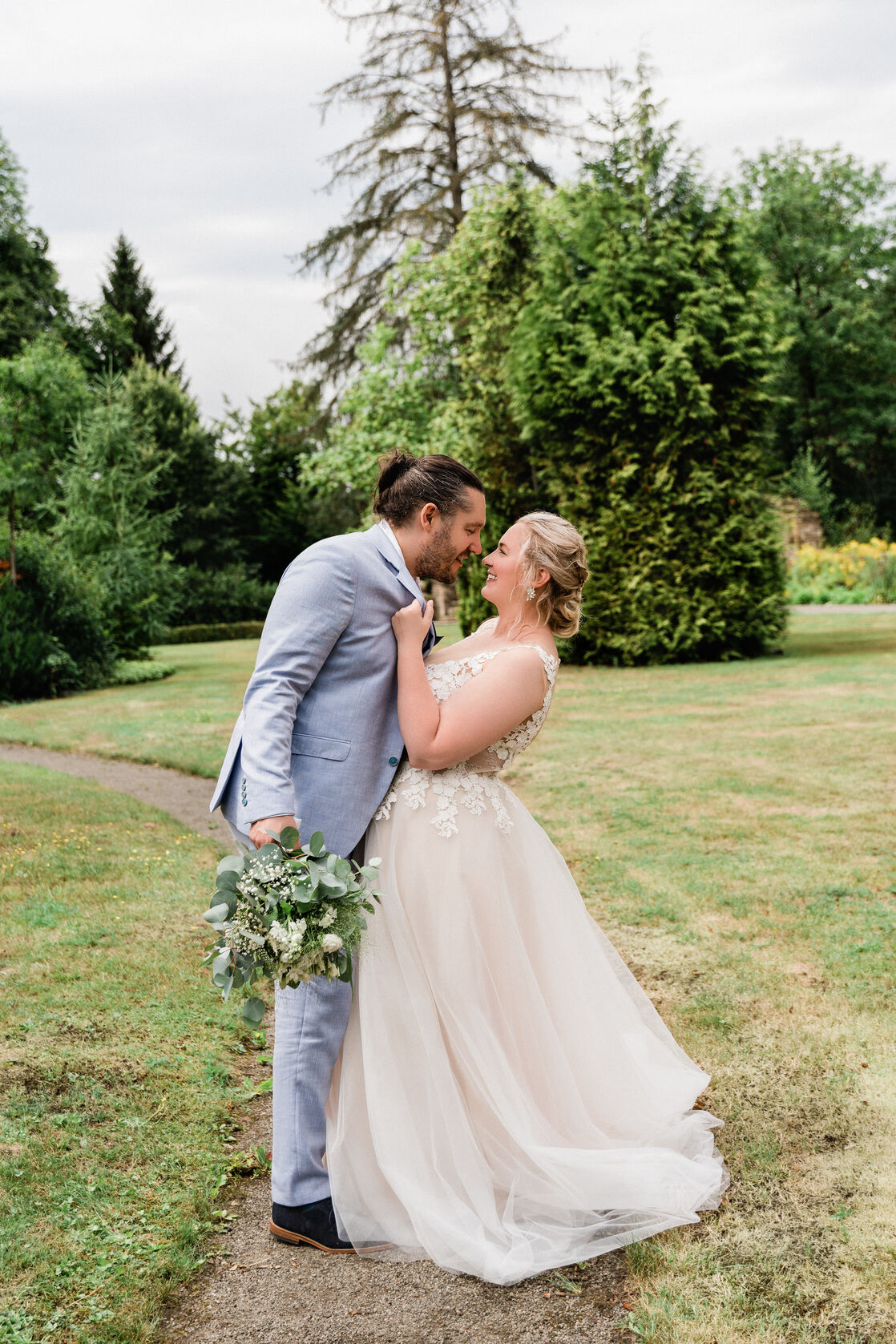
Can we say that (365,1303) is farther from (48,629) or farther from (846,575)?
(846,575)

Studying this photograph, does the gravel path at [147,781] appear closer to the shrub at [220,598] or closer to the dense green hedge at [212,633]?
the dense green hedge at [212,633]

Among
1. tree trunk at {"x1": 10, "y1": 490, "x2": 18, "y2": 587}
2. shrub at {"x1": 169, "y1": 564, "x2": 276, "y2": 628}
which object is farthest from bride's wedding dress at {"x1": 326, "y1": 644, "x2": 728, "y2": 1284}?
shrub at {"x1": 169, "y1": 564, "x2": 276, "y2": 628}

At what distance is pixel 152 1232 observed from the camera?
9.37 feet

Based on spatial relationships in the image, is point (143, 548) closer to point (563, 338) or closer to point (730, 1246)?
point (563, 338)

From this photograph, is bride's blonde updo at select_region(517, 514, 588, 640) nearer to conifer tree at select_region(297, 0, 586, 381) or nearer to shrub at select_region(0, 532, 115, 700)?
shrub at select_region(0, 532, 115, 700)

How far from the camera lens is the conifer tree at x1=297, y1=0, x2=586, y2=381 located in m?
25.1

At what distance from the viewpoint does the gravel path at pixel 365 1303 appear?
2445mm

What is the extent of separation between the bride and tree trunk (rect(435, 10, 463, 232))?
24537 mm

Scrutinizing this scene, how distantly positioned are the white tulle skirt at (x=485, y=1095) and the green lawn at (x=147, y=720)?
260 inches

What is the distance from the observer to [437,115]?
25656 millimetres

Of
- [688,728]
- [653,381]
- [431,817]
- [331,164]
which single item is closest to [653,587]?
[653,381]

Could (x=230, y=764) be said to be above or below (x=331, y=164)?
below

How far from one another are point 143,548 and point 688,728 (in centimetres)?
1325

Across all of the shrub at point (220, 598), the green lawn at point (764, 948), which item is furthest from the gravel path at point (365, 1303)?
the shrub at point (220, 598)
